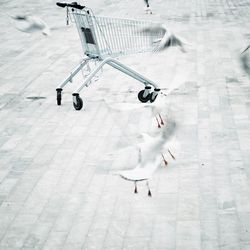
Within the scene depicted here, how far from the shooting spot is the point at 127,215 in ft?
11.1

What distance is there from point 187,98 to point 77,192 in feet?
7.97

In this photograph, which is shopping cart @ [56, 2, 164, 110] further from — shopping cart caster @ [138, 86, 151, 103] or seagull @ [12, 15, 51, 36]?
seagull @ [12, 15, 51, 36]

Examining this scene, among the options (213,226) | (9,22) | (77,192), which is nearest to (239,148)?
(213,226)

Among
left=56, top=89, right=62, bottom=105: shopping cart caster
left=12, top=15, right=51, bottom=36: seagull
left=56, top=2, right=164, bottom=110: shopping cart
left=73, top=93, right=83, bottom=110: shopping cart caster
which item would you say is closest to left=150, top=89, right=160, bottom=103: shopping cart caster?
left=56, top=2, right=164, bottom=110: shopping cart

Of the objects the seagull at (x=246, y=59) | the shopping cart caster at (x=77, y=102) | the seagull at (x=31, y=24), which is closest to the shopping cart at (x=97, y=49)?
the shopping cart caster at (x=77, y=102)

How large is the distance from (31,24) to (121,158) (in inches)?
314

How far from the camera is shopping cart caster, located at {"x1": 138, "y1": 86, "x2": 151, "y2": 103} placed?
553cm

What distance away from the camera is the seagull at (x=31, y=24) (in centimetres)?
1034

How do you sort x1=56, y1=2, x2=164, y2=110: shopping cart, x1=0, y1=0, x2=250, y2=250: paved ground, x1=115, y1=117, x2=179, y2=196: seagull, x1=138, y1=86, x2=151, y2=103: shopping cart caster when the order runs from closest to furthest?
x1=0, y1=0, x2=250, y2=250: paved ground
x1=115, y1=117, x2=179, y2=196: seagull
x1=56, y1=2, x2=164, y2=110: shopping cart
x1=138, y1=86, x2=151, y2=103: shopping cart caster

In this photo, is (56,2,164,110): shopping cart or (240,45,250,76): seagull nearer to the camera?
(56,2,164,110): shopping cart

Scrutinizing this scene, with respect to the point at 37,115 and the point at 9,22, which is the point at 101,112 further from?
the point at 9,22

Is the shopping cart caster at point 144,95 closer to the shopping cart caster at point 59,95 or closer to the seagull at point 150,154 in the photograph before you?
the seagull at point 150,154

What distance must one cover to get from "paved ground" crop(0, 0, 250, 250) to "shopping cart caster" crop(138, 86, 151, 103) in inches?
8.1

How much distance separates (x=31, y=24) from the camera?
36.5ft
